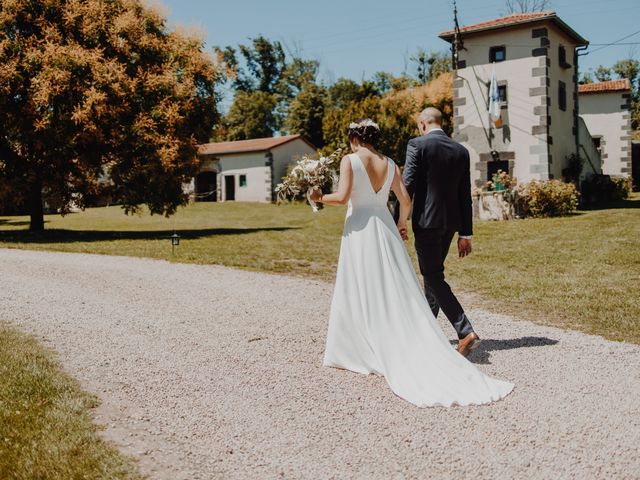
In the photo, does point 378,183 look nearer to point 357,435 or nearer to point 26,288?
point 357,435

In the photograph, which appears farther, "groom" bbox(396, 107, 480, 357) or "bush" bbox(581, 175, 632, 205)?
"bush" bbox(581, 175, 632, 205)

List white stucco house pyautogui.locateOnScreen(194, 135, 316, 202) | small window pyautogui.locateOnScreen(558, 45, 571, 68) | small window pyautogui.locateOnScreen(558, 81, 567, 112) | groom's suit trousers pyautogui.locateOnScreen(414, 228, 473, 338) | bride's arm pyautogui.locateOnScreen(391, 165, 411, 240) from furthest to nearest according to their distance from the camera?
1. white stucco house pyautogui.locateOnScreen(194, 135, 316, 202)
2. small window pyautogui.locateOnScreen(558, 81, 567, 112)
3. small window pyautogui.locateOnScreen(558, 45, 571, 68)
4. groom's suit trousers pyautogui.locateOnScreen(414, 228, 473, 338)
5. bride's arm pyautogui.locateOnScreen(391, 165, 411, 240)

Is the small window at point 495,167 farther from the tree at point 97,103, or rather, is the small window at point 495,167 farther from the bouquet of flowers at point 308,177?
the bouquet of flowers at point 308,177

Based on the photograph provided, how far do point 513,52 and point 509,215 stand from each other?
703cm

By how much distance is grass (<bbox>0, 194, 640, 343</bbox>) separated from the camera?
26.1ft

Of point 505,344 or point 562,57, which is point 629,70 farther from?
point 505,344

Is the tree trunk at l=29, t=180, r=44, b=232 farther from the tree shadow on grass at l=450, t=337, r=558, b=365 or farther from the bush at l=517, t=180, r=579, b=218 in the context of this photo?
the tree shadow on grass at l=450, t=337, r=558, b=365

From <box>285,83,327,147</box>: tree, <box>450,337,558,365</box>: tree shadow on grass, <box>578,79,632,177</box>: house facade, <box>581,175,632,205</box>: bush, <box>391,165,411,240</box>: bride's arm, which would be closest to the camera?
<box>391,165,411,240</box>: bride's arm

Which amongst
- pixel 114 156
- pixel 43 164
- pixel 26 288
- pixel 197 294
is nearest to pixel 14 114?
pixel 43 164

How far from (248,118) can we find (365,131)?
194 feet

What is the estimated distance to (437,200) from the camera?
5.54 meters

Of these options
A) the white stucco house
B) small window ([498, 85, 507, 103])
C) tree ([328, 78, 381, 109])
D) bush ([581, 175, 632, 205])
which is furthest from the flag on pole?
tree ([328, 78, 381, 109])

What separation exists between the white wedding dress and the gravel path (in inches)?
10.4

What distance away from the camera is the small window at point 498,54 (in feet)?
80.7
